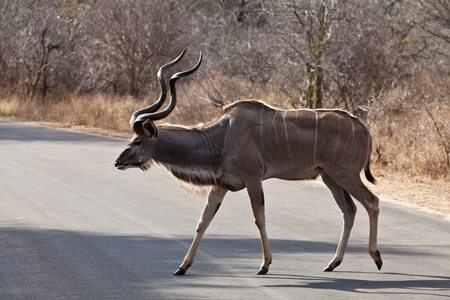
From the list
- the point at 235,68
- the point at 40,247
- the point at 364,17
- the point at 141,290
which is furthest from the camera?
the point at 235,68

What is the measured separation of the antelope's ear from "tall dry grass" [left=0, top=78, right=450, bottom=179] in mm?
6690

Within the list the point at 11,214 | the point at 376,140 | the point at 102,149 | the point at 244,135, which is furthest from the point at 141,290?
the point at 102,149

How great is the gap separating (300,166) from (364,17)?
1100 cm

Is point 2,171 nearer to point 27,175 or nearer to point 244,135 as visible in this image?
point 27,175

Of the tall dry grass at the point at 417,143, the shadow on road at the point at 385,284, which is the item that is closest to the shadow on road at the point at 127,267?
the shadow on road at the point at 385,284

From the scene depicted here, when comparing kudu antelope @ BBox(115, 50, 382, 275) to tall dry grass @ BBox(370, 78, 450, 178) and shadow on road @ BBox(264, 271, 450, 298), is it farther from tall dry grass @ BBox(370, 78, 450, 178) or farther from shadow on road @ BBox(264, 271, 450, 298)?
tall dry grass @ BBox(370, 78, 450, 178)

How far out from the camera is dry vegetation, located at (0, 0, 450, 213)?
46.1 ft

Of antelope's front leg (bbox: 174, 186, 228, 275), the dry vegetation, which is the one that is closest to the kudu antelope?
antelope's front leg (bbox: 174, 186, 228, 275)

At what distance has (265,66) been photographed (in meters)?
18.0

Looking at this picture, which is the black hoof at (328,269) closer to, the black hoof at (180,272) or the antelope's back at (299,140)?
the antelope's back at (299,140)

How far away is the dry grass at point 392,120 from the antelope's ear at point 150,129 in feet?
14.7

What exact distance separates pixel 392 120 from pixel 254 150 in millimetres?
11548

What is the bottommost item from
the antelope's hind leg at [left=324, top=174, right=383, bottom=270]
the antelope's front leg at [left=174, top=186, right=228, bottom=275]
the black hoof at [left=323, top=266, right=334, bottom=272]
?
the black hoof at [left=323, top=266, right=334, bottom=272]

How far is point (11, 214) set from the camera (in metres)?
9.21
